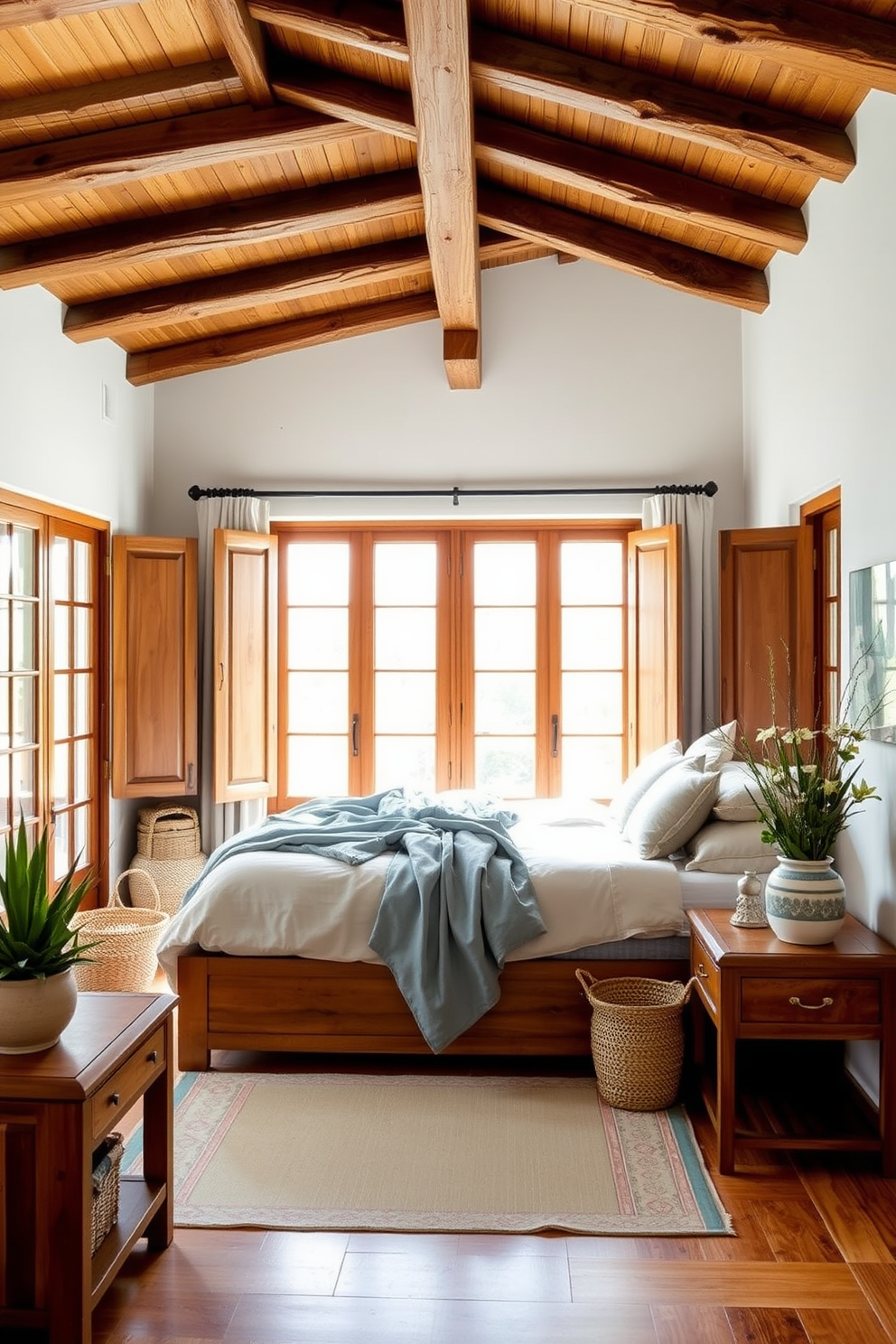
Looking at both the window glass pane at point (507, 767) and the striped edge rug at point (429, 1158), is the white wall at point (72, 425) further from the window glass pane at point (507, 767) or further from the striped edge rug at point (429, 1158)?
the striped edge rug at point (429, 1158)

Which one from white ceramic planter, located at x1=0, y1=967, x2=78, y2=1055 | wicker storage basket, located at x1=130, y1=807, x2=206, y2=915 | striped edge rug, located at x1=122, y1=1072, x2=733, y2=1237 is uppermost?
white ceramic planter, located at x1=0, y1=967, x2=78, y2=1055

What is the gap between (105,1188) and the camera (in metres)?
2.35

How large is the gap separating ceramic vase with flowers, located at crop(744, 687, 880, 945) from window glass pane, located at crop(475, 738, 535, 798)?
107 inches

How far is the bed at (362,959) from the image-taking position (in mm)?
3693

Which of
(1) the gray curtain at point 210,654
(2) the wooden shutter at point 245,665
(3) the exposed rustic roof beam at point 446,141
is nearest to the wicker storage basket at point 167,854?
(1) the gray curtain at point 210,654

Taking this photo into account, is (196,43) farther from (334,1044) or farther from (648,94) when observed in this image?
(334,1044)

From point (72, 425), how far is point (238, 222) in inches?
45.8

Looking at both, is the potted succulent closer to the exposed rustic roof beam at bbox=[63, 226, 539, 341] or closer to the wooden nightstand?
the wooden nightstand

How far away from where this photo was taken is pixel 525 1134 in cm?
323

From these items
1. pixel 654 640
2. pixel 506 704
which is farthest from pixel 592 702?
pixel 654 640

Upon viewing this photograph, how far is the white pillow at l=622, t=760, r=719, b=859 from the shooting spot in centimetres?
384

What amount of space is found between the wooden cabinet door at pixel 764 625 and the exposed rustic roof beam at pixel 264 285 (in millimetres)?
1955

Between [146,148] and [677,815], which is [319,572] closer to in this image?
[146,148]

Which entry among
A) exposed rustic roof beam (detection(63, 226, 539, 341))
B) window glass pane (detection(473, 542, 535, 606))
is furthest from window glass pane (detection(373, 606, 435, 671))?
exposed rustic roof beam (detection(63, 226, 539, 341))
